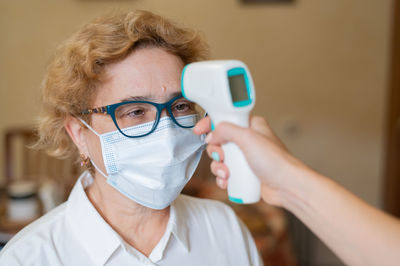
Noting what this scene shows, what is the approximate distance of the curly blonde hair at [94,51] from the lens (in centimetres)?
108

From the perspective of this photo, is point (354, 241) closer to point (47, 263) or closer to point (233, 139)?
point (233, 139)

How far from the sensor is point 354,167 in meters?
3.36

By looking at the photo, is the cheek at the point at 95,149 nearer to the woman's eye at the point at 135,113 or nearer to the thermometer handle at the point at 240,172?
the woman's eye at the point at 135,113

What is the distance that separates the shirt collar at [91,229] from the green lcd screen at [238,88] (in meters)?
0.51

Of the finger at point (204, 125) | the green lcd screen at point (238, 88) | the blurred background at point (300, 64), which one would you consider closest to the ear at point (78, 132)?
the finger at point (204, 125)

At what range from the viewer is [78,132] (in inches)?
46.5

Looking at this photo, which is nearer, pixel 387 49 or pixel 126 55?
pixel 126 55

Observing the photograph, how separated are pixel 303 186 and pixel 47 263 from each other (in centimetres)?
66

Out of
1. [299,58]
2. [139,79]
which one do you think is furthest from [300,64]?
[139,79]

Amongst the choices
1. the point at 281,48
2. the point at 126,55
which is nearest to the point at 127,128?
the point at 126,55

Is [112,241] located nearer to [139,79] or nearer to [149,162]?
[149,162]

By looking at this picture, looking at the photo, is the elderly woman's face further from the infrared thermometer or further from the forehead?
the infrared thermometer

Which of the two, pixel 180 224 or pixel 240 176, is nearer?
pixel 240 176

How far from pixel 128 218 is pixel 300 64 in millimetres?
2493
